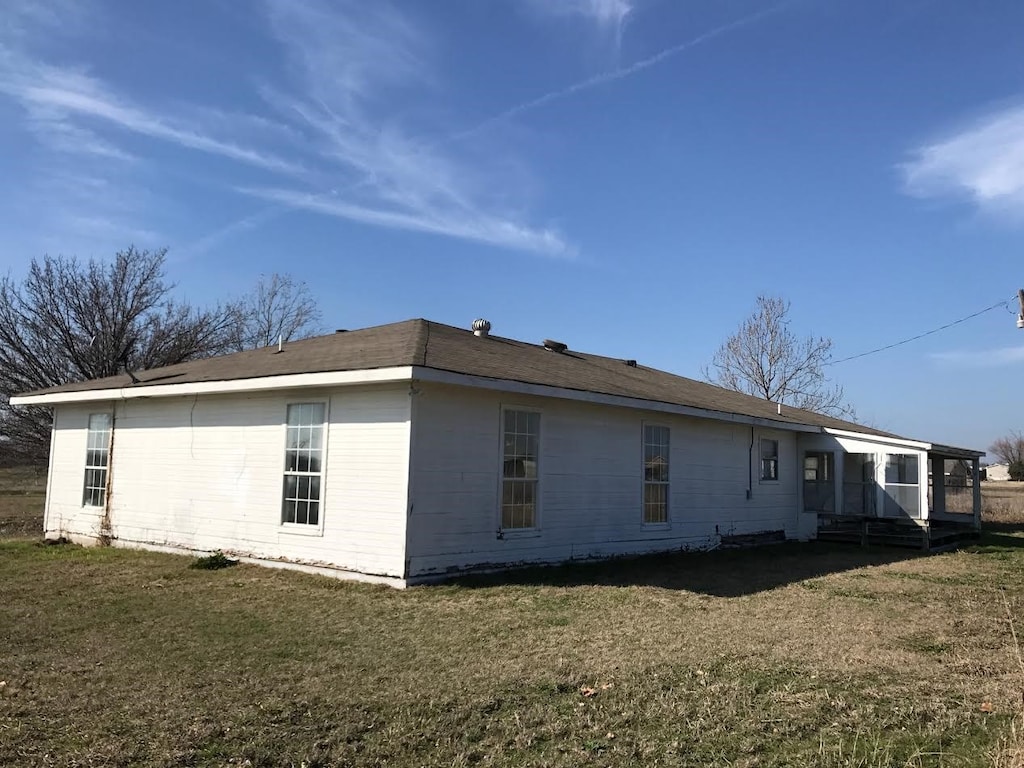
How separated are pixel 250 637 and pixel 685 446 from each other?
962 cm

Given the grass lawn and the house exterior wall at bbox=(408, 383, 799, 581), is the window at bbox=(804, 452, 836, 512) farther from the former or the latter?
the grass lawn

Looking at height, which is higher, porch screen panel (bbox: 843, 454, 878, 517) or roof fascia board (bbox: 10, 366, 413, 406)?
roof fascia board (bbox: 10, 366, 413, 406)

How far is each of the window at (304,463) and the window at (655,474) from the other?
580 centimetres

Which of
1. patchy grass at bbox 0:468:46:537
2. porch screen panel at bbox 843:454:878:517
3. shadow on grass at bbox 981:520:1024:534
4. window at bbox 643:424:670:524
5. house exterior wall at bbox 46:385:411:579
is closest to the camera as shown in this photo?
house exterior wall at bbox 46:385:411:579

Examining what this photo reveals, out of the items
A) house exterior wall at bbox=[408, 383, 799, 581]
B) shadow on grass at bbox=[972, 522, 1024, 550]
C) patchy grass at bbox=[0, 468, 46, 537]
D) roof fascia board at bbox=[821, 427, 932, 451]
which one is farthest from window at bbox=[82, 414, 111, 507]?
shadow on grass at bbox=[972, 522, 1024, 550]

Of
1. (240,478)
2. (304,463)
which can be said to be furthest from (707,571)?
(240,478)

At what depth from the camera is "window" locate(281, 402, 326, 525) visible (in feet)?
36.6

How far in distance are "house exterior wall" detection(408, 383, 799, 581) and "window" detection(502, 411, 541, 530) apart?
0.13m

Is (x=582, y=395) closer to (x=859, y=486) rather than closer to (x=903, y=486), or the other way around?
(x=903, y=486)

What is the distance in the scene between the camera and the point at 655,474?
14.2 m

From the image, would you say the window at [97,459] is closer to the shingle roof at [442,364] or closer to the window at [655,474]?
the shingle roof at [442,364]

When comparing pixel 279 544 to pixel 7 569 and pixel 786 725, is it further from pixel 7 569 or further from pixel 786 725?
pixel 786 725

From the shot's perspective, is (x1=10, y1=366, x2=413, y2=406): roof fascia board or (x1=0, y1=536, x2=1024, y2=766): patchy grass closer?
(x1=0, y1=536, x2=1024, y2=766): patchy grass

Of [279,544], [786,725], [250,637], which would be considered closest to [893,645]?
[786,725]
